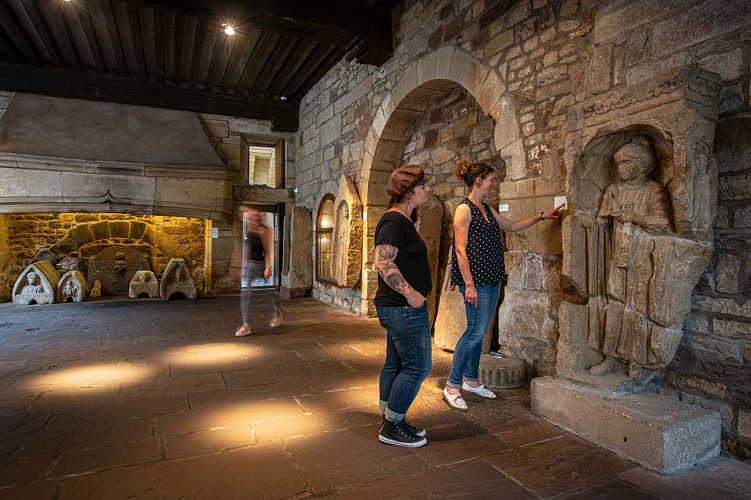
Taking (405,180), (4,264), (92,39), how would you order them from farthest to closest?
(4,264) < (92,39) < (405,180)

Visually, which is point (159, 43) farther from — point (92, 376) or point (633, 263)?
point (633, 263)

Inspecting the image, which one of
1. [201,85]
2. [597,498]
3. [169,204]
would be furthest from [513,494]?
[201,85]

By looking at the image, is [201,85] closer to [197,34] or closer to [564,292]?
[197,34]

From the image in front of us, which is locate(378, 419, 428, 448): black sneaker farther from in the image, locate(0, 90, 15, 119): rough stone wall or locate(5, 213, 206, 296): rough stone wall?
locate(0, 90, 15, 119): rough stone wall

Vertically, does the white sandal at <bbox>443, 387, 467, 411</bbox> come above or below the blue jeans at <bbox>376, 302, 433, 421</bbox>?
below

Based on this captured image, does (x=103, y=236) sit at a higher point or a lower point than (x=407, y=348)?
higher

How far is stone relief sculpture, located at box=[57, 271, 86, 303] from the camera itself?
6.74 meters

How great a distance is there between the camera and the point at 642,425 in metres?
1.89

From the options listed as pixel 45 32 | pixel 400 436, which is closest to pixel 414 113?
pixel 400 436

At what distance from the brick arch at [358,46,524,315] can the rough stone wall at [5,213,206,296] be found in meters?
4.08

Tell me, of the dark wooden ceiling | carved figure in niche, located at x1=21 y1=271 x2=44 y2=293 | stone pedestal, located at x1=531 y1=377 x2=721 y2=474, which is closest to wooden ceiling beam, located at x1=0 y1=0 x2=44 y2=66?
the dark wooden ceiling

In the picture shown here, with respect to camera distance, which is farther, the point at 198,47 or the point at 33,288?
the point at 33,288

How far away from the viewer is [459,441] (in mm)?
2131

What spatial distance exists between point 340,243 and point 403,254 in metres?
3.98
